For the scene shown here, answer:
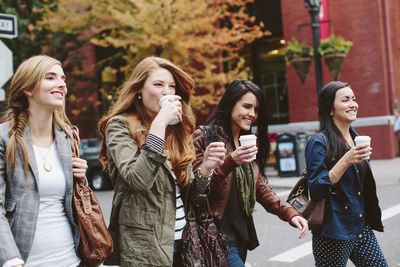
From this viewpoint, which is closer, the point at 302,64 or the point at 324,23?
the point at 302,64

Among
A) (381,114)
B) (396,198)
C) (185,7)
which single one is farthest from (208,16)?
(396,198)

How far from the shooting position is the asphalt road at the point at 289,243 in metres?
6.26

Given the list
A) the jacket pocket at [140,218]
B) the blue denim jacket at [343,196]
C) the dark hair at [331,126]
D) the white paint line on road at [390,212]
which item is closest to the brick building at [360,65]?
the white paint line on road at [390,212]

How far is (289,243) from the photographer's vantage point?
7.22 metres

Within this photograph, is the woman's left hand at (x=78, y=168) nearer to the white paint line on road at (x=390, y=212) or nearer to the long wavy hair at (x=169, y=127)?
the long wavy hair at (x=169, y=127)

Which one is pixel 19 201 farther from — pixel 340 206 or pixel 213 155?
pixel 340 206

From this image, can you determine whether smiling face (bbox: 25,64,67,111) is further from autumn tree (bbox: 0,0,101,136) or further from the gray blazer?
autumn tree (bbox: 0,0,101,136)

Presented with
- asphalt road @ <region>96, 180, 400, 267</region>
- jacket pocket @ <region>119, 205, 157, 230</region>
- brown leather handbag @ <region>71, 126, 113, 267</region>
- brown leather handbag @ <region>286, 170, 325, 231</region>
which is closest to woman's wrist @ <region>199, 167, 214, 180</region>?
jacket pocket @ <region>119, 205, 157, 230</region>

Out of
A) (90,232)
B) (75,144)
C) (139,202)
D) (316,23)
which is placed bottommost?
(90,232)

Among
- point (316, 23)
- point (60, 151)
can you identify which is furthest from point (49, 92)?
point (316, 23)

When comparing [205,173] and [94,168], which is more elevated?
A: [205,173]

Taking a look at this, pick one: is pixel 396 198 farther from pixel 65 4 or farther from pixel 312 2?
pixel 65 4

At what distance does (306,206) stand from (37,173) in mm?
Result: 2184

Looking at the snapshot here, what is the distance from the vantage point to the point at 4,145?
2.49 metres
